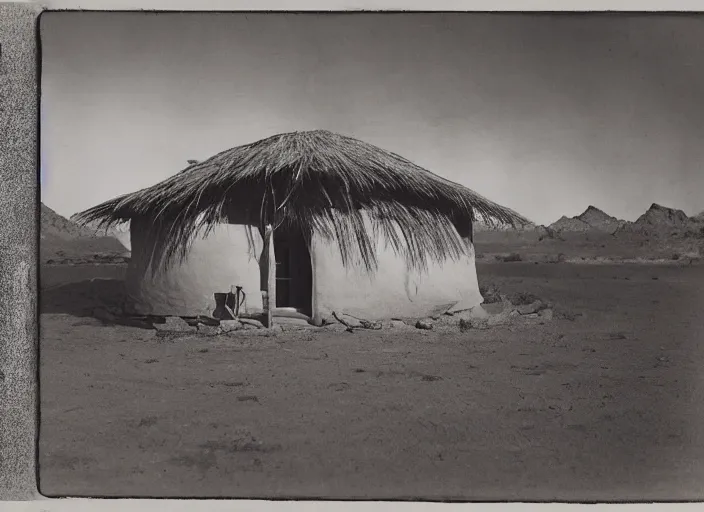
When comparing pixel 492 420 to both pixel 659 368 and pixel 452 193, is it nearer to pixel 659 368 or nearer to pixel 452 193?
pixel 659 368

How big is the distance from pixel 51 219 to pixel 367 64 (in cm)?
280

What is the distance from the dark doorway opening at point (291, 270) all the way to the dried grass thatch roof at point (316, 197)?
46 centimetres

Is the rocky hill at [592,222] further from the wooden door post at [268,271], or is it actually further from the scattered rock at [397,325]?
the wooden door post at [268,271]

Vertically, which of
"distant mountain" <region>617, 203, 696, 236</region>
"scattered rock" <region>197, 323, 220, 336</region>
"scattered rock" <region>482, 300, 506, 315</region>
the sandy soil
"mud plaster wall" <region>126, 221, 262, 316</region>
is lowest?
the sandy soil

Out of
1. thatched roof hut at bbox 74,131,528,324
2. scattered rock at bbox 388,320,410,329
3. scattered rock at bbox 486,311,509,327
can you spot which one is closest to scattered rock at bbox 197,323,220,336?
thatched roof hut at bbox 74,131,528,324

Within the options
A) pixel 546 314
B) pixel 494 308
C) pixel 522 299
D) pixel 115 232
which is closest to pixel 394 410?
pixel 546 314

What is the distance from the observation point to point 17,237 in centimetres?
397

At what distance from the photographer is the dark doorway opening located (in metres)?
8.49

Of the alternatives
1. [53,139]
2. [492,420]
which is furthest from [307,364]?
[53,139]

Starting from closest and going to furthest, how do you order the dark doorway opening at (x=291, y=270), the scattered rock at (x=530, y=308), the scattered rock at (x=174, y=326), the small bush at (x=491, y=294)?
the scattered rock at (x=174, y=326), the dark doorway opening at (x=291, y=270), the scattered rock at (x=530, y=308), the small bush at (x=491, y=294)

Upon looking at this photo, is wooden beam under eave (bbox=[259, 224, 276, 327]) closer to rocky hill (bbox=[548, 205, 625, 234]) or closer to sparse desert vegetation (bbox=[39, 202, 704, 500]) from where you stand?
sparse desert vegetation (bbox=[39, 202, 704, 500])

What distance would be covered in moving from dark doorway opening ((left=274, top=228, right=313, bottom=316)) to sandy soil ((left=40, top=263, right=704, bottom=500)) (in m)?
1.79

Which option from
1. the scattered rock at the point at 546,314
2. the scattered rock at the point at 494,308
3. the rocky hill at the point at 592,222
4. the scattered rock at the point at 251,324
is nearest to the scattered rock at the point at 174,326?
the scattered rock at the point at 251,324

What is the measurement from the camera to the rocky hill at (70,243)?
14.3 feet
